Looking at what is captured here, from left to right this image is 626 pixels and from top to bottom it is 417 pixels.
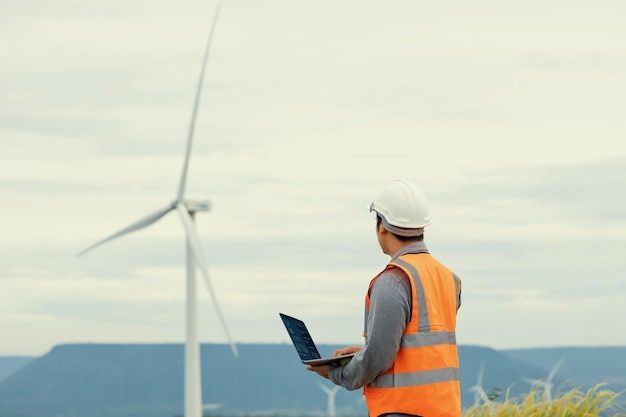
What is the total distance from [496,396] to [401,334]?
9.31 m

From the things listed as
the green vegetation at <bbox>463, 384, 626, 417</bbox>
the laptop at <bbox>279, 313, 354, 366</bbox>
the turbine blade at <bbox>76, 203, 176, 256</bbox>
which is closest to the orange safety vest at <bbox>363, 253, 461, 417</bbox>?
the laptop at <bbox>279, 313, 354, 366</bbox>

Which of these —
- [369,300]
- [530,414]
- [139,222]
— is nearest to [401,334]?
[369,300]

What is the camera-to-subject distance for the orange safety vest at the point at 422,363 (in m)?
7.07

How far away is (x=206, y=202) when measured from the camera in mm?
34469

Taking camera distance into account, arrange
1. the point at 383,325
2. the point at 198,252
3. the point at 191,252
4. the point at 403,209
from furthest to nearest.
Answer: the point at 191,252 → the point at 198,252 → the point at 403,209 → the point at 383,325

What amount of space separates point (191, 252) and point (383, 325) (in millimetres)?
26583

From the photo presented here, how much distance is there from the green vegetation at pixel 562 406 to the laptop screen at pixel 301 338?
27.1ft

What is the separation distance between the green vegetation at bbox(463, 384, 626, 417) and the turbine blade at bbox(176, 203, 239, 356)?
1400 cm

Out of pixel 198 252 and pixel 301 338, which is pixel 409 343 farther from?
pixel 198 252

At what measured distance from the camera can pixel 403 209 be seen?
24.2 ft

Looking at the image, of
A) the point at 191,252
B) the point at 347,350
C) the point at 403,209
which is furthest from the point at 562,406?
the point at 191,252

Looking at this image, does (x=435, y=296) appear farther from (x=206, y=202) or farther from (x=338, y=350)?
(x=206, y=202)

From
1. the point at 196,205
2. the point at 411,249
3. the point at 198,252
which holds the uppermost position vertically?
the point at 196,205

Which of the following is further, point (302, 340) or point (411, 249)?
point (302, 340)
